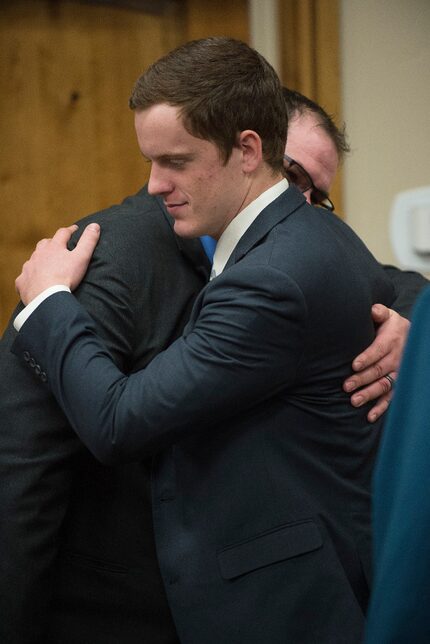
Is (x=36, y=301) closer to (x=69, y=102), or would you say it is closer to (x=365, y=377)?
(x=365, y=377)

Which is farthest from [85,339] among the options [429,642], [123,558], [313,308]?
[429,642]

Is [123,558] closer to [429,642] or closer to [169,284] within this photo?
[169,284]

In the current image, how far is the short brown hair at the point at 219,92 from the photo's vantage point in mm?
1305

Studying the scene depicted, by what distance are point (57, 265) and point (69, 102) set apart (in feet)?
4.70

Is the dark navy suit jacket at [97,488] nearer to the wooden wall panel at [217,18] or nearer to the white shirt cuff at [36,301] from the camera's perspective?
the white shirt cuff at [36,301]

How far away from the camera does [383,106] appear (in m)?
2.91

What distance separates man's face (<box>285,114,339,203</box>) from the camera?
1.75 m

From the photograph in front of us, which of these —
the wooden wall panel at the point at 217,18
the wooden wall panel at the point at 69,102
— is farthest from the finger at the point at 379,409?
the wooden wall panel at the point at 217,18

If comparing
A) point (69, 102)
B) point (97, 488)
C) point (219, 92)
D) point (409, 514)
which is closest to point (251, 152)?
point (219, 92)

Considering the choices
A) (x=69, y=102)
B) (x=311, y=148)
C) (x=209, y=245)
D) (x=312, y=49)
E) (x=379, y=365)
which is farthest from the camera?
(x=312, y=49)

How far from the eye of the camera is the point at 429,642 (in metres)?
0.72

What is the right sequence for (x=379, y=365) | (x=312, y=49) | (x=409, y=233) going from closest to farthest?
(x=409, y=233) → (x=379, y=365) → (x=312, y=49)

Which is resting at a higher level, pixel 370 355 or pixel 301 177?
pixel 301 177

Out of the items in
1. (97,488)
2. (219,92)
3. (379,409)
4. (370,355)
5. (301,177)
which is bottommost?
(97,488)
